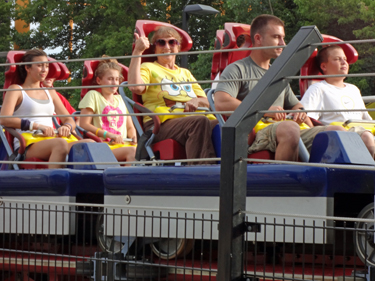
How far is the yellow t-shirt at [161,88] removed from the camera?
4828 millimetres

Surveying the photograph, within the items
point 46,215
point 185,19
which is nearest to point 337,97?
point 46,215

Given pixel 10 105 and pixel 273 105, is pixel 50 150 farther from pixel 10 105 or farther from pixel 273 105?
pixel 273 105

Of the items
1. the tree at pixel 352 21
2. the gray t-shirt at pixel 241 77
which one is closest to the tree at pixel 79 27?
the tree at pixel 352 21

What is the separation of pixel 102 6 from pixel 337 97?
19.9m

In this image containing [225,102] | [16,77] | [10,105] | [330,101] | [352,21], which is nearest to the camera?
[225,102]

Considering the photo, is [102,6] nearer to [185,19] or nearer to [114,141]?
[185,19]

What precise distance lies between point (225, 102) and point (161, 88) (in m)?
0.92

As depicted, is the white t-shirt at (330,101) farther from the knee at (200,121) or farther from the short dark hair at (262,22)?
the knee at (200,121)

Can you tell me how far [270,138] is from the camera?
12.0 feet

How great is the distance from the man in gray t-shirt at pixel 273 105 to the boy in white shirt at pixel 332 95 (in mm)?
214

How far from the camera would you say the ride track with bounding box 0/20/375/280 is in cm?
307

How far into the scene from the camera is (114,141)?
18.3 ft

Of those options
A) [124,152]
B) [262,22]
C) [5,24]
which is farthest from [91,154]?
[5,24]

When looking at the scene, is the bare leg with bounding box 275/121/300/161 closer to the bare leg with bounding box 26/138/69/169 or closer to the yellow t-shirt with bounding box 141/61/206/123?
the yellow t-shirt with bounding box 141/61/206/123
